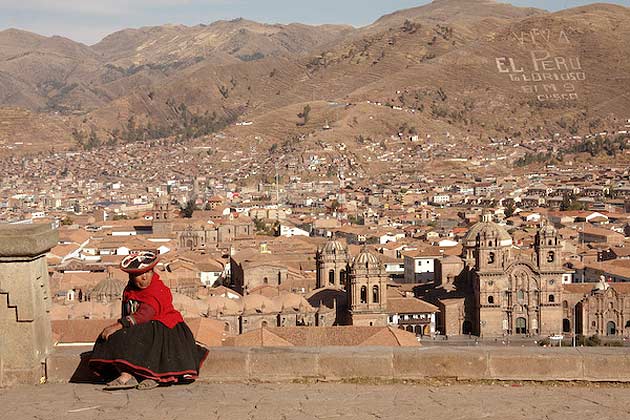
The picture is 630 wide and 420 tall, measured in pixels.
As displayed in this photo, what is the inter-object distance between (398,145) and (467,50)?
138 ft

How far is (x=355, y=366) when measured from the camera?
627cm

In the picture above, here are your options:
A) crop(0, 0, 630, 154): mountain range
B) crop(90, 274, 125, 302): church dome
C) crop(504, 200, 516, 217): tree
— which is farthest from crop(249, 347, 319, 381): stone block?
crop(0, 0, 630, 154): mountain range

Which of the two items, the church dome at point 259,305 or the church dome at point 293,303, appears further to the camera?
the church dome at point 293,303

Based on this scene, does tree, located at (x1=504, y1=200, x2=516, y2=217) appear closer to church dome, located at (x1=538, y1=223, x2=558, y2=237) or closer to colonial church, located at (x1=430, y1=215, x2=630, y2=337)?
colonial church, located at (x1=430, y1=215, x2=630, y2=337)

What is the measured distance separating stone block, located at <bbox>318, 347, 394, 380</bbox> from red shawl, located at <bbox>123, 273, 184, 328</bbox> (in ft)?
3.30

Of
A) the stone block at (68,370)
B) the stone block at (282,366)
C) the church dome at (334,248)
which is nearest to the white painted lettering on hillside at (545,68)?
the church dome at (334,248)

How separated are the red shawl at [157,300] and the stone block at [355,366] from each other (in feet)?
3.30

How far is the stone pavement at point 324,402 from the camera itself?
5535mm

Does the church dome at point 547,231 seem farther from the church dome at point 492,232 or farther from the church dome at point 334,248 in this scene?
the church dome at point 334,248

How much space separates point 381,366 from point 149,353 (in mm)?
1513

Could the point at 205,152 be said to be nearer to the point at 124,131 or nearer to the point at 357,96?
the point at 357,96

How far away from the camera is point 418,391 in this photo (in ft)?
19.8

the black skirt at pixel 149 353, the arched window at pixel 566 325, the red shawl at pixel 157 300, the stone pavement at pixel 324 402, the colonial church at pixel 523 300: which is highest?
the red shawl at pixel 157 300

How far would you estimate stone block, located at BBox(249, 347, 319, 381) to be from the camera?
6.27 meters
